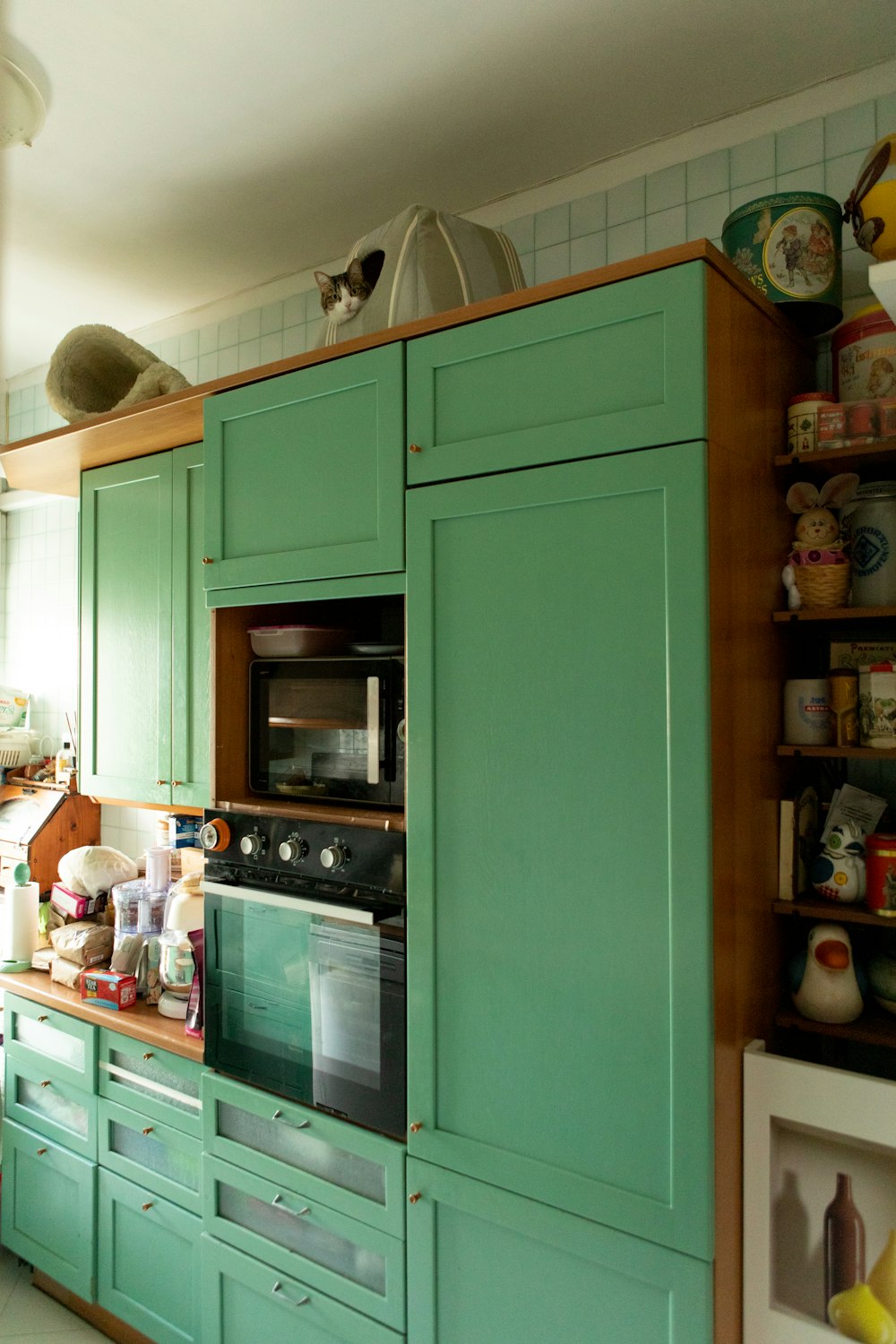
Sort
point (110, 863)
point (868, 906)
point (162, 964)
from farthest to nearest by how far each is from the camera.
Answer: point (110, 863)
point (162, 964)
point (868, 906)

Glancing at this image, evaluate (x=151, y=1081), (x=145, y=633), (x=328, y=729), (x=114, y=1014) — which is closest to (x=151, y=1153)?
(x=151, y=1081)

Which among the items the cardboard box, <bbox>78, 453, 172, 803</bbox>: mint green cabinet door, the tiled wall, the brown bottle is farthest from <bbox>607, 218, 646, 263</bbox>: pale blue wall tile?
the cardboard box

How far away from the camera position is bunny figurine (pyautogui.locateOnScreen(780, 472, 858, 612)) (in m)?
1.59

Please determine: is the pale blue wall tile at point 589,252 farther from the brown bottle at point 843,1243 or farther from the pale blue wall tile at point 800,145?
the brown bottle at point 843,1243

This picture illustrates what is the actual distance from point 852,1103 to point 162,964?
163 centimetres

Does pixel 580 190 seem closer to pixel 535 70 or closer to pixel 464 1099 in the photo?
pixel 535 70

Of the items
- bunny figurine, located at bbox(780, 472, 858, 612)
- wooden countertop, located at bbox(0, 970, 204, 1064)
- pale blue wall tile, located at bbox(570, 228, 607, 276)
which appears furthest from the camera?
wooden countertop, located at bbox(0, 970, 204, 1064)

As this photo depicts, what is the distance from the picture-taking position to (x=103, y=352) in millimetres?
2477

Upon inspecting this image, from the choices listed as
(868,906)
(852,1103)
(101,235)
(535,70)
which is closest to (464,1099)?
(852,1103)

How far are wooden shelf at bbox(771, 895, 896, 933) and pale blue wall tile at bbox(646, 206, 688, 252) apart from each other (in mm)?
1303

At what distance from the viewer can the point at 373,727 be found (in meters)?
1.79

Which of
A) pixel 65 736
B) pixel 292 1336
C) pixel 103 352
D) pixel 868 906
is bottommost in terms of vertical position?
pixel 292 1336

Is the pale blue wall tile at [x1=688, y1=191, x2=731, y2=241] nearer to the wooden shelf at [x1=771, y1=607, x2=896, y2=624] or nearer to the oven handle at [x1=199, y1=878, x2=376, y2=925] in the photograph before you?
the wooden shelf at [x1=771, y1=607, x2=896, y2=624]

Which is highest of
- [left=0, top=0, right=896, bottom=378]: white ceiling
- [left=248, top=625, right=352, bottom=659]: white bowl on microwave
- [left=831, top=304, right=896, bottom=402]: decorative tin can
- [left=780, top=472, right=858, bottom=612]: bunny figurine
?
[left=0, top=0, right=896, bottom=378]: white ceiling
